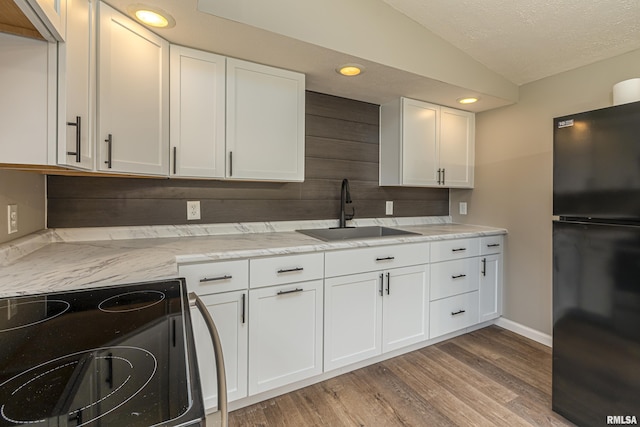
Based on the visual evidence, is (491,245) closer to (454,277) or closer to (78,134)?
(454,277)

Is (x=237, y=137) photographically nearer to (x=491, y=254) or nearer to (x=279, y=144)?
(x=279, y=144)

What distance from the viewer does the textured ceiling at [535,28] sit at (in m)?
1.76

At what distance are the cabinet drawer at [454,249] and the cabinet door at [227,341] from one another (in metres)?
1.46

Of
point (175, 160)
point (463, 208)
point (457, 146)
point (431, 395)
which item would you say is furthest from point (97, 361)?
point (463, 208)

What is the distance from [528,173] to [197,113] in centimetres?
261

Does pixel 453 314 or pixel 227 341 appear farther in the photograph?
pixel 453 314

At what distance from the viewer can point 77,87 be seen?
1.16m

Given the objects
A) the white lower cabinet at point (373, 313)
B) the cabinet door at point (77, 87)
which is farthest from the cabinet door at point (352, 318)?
the cabinet door at point (77, 87)

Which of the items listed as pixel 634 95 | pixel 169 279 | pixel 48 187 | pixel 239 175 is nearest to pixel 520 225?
pixel 634 95

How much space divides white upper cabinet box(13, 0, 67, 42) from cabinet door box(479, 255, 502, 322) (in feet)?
9.65

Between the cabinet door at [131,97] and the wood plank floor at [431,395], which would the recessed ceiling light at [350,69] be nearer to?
the cabinet door at [131,97]

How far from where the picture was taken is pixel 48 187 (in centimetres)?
170

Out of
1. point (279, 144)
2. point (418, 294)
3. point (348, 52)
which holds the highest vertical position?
point (348, 52)

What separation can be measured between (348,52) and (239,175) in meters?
0.99
